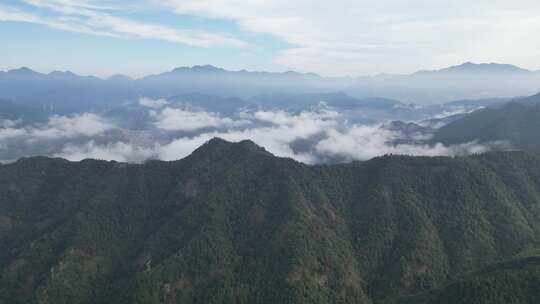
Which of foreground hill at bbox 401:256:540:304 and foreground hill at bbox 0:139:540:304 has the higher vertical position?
foreground hill at bbox 401:256:540:304

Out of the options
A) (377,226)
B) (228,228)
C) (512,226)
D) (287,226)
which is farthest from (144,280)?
(512,226)

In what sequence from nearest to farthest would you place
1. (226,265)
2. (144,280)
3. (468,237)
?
1. (144,280)
2. (226,265)
3. (468,237)

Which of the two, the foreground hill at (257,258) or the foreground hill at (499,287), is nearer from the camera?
the foreground hill at (499,287)

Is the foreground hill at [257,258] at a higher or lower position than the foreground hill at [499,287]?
lower

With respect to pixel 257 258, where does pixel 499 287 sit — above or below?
above

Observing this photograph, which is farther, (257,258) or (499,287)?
(257,258)

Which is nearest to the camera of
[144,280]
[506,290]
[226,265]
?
[506,290]

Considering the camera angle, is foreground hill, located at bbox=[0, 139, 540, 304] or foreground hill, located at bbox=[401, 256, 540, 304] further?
foreground hill, located at bbox=[0, 139, 540, 304]

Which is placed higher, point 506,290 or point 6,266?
point 506,290

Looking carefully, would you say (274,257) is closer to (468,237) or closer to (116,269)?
(116,269)

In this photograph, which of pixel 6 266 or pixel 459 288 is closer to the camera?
pixel 459 288
